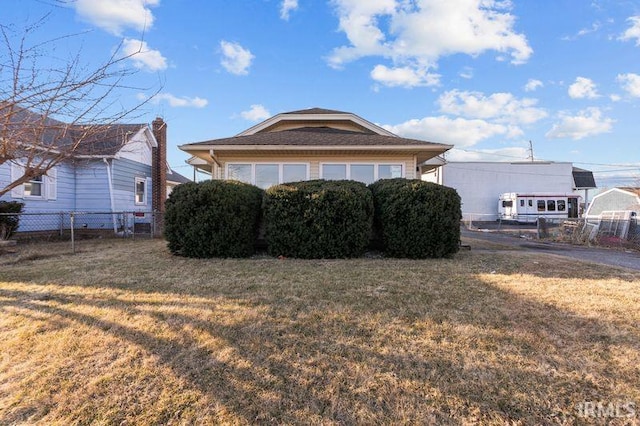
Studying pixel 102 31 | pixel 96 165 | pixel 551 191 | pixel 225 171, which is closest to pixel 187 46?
pixel 102 31

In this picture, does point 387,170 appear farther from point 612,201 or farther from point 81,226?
point 612,201

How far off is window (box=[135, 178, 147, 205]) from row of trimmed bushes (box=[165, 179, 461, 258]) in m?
9.97

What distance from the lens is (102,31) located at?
4.19 m

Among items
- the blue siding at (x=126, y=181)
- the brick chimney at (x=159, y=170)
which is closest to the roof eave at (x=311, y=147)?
the blue siding at (x=126, y=181)

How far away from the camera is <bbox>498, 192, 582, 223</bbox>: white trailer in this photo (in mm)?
23359

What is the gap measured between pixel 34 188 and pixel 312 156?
10.5m

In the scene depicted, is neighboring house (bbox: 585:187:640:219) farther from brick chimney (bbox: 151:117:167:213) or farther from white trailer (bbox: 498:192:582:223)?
brick chimney (bbox: 151:117:167:213)

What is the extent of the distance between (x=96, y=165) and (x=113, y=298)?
38.5 feet

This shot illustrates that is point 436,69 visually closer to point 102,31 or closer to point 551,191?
point 102,31

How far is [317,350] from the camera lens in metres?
2.88

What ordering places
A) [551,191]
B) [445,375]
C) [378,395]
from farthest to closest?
[551,191]
[445,375]
[378,395]

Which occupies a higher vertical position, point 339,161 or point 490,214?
point 339,161

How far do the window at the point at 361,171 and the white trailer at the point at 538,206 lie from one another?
55.8ft

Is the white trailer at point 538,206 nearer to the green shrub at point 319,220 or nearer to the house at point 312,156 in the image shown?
the house at point 312,156
